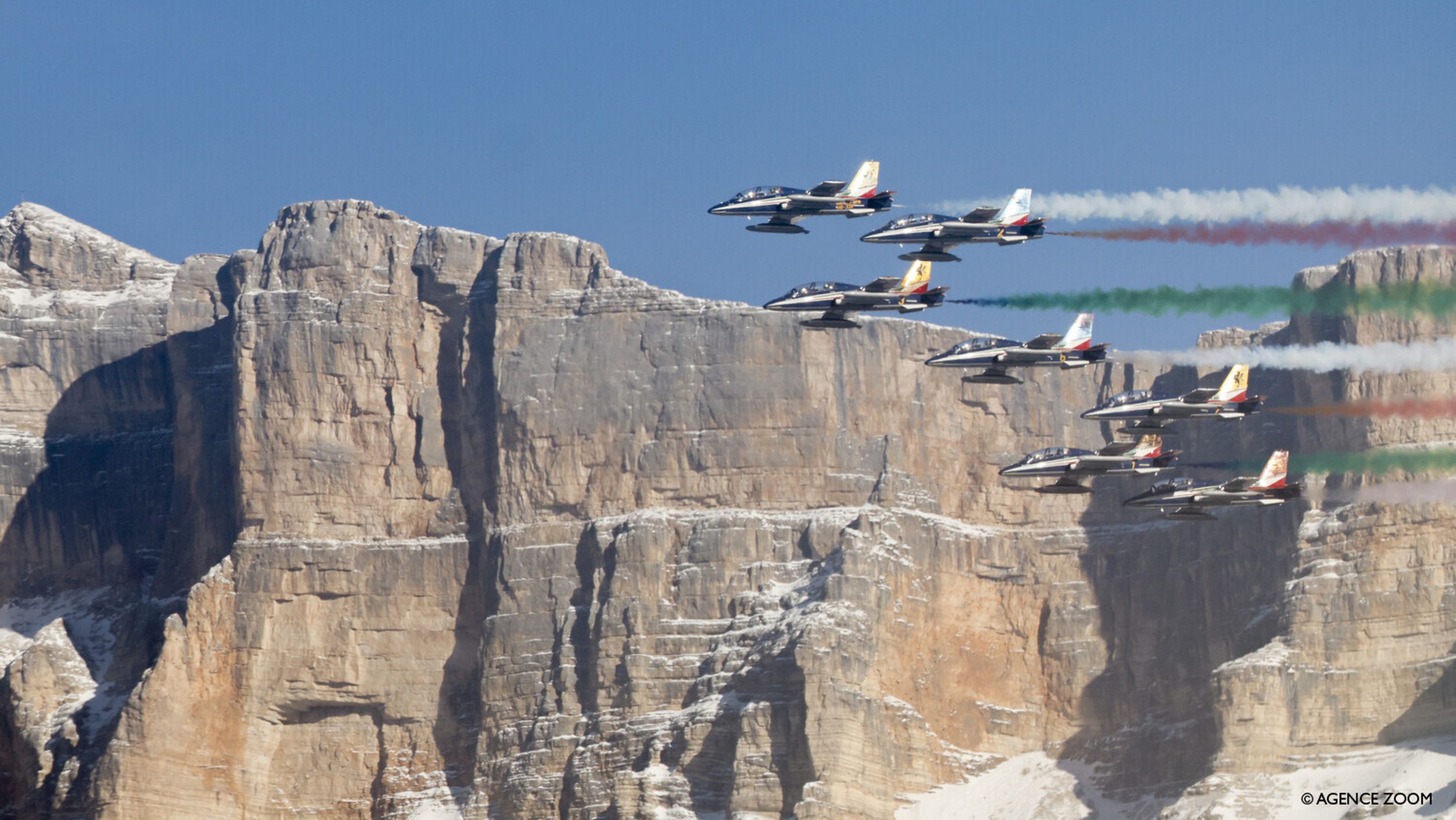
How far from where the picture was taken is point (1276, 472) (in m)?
176

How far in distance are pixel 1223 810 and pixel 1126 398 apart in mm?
35691

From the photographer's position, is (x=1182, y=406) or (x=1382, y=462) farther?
(x=1382, y=462)

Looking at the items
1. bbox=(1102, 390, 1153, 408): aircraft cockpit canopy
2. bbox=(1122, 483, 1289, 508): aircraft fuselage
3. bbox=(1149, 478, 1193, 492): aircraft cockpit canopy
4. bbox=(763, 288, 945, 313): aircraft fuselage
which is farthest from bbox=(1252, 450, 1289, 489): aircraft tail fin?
bbox=(763, 288, 945, 313): aircraft fuselage

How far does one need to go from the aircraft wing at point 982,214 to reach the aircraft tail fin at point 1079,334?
10553 millimetres

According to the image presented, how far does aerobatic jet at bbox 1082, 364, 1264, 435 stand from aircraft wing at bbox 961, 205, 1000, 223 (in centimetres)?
1096

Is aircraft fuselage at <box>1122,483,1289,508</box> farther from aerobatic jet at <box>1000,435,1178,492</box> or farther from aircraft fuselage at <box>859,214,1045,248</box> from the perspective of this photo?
aircraft fuselage at <box>859,214,1045,248</box>

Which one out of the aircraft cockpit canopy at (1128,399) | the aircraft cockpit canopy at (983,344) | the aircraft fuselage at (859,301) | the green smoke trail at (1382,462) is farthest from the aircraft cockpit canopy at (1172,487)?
the aircraft fuselage at (859,301)

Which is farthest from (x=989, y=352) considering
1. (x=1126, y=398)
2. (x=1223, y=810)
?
(x=1223, y=810)

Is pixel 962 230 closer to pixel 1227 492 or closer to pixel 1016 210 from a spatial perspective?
pixel 1016 210

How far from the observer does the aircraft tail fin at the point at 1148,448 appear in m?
178

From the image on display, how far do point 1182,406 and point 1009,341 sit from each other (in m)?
10.6

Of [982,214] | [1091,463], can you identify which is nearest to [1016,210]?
[982,214]

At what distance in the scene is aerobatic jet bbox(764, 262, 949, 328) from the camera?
169 meters

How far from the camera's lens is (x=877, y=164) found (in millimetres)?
169250
